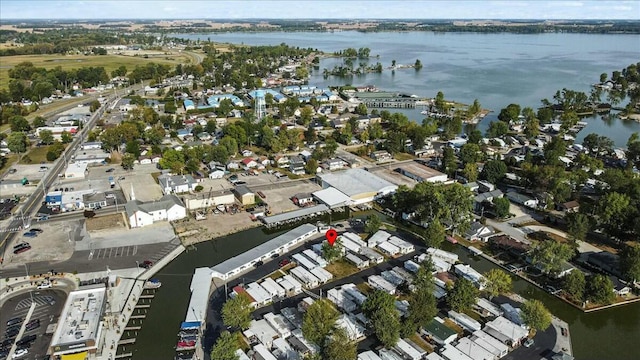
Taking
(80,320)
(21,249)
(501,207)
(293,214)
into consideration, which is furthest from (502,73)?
(80,320)

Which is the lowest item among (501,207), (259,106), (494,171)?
(501,207)

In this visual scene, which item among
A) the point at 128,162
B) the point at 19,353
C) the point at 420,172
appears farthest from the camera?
the point at 128,162

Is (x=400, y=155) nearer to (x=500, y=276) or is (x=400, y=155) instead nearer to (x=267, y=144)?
(x=267, y=144)

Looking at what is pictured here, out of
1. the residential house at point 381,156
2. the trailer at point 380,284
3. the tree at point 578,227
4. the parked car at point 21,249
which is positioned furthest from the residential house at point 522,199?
the parked car at point 21,249

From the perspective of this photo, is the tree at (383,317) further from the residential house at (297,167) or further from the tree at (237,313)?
the residential house at (297,167)

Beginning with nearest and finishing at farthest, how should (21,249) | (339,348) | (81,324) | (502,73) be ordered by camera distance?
(339,348) < (81,324) < (21,249) < (502,73)

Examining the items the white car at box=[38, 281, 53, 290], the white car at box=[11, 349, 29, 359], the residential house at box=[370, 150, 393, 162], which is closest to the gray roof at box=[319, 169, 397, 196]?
the residential house at box=[370, 150, 393, 162]

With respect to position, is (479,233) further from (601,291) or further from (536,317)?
(536,317)

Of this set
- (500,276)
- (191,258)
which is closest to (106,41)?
(191,258)
